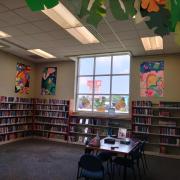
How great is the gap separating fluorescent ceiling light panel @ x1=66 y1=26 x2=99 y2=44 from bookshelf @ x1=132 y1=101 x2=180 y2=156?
2784 millimetres

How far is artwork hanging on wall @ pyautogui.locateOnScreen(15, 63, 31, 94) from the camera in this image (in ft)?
27.3

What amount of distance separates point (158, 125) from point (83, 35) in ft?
13.1

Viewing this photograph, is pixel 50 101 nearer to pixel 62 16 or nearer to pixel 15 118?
pixel 15 118

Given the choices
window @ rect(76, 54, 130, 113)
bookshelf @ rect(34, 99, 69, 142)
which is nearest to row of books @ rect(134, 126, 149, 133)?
window @ rect(76, 54, 130, 113)

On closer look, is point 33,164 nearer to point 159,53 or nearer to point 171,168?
point 171,168

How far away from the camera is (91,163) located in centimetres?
328

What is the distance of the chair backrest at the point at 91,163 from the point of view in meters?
3.22

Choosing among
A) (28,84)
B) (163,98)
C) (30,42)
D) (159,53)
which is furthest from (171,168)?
(28,84)

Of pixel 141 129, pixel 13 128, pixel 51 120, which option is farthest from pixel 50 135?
pixel 141 129

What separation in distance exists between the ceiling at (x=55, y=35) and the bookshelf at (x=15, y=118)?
2.01m

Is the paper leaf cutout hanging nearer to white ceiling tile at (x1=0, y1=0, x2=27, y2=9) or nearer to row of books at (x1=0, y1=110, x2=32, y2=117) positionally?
white ceiling tile at (x1=0, y1=0, x2=27, y2=9)

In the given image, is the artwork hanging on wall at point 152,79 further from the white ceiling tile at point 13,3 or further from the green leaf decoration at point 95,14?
the green leaf decoration at point 95,14

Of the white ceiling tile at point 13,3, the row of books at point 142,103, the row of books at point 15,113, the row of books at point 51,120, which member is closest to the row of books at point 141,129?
the row of books at point 142,103

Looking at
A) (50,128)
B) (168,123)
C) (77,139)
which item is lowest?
(77,139)
